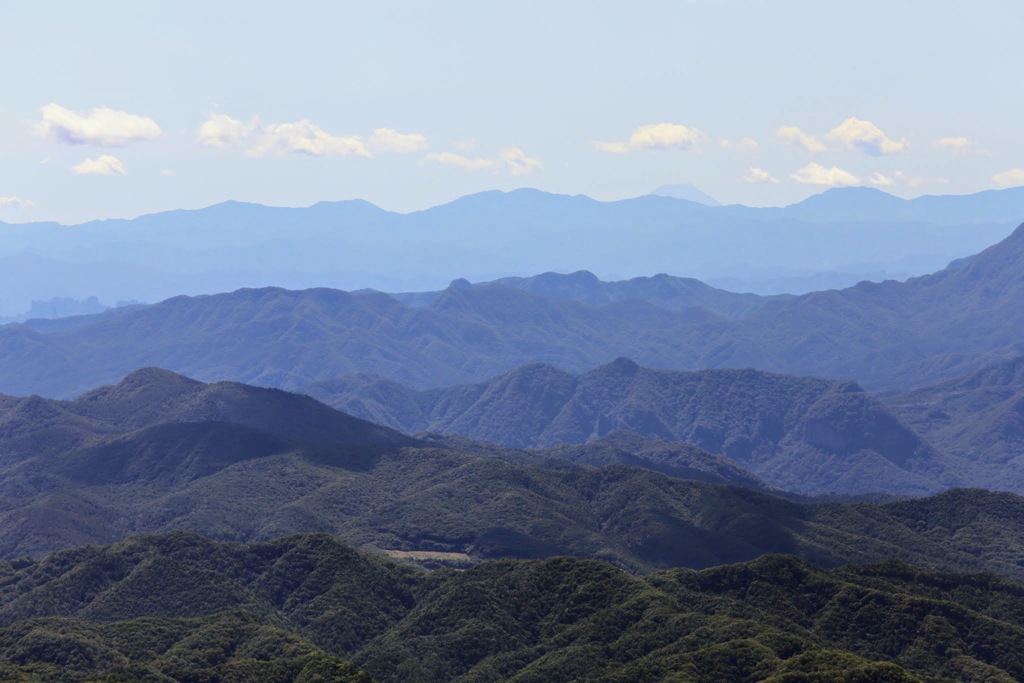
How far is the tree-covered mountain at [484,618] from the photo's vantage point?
4117 inches

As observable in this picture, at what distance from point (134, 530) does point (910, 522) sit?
Answer: 110923mm

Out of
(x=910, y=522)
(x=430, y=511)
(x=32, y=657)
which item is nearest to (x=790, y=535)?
(x=910, y=522)

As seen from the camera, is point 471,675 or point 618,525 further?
point 618,525

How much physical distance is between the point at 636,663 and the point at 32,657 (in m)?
48.4

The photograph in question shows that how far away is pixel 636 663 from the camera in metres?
107

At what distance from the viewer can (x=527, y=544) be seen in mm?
181500

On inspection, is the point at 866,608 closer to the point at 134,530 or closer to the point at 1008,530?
the point at 1008,530

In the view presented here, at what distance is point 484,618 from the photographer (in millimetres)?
122188

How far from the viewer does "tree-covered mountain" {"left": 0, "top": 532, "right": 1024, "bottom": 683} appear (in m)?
105

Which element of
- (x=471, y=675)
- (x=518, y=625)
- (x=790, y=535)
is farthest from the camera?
(x=790, y=535)

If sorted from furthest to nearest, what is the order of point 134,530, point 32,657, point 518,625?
point 134,530 → point 518,625 → point 32,657

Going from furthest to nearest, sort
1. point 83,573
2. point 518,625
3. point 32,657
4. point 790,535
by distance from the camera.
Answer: point 790,535 < point 83,573 < point 518,625 < point 32,657

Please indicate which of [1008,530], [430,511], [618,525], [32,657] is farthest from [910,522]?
Result: [32,657]

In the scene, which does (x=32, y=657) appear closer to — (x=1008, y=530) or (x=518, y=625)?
(x=518, y=625)
